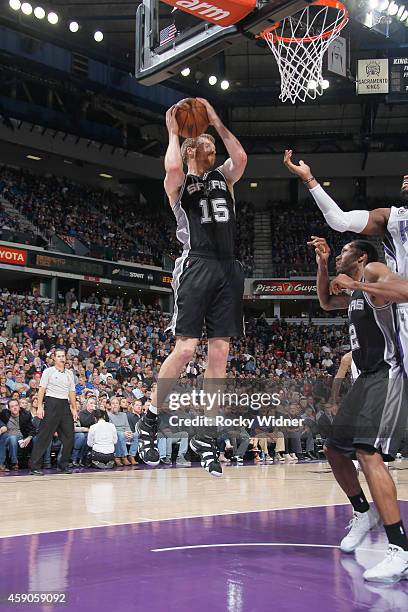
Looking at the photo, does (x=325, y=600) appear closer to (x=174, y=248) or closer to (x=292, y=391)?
(x=292, y=391)

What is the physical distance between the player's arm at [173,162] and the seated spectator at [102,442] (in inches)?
314

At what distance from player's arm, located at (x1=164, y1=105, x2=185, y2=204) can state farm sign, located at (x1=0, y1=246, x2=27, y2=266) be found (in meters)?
19.7

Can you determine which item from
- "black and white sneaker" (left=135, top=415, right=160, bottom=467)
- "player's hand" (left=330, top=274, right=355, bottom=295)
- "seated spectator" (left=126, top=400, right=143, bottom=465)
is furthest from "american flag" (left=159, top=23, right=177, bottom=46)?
"seated spectator" (left=126, top=400, right=143, bottom=465)

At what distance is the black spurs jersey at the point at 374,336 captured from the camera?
5268mm

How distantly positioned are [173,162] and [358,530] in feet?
10.6

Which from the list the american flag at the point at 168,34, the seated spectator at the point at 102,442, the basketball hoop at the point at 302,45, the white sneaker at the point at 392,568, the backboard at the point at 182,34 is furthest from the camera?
the seated spectator at the point at 102,442

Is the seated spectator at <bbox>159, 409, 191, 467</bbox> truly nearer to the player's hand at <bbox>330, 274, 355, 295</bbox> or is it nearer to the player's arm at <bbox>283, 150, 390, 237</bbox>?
the player's arm at <bbox>283, 150, 390, 237</bbox>

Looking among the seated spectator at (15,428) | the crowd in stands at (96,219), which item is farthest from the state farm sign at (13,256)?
the seated spectator at (15,428)

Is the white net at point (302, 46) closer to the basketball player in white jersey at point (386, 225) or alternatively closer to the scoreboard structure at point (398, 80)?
the basketball player in white jersey at point (386, 225)

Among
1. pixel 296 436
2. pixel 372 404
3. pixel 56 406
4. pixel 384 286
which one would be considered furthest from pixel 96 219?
pixel 384 286

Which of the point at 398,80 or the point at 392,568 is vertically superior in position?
the point at 398,80

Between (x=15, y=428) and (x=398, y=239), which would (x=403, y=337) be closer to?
(x=398, y=239)

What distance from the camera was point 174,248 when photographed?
1230 inches

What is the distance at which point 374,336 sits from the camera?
530cm
